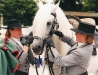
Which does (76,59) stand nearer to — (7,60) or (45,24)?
(45,24)

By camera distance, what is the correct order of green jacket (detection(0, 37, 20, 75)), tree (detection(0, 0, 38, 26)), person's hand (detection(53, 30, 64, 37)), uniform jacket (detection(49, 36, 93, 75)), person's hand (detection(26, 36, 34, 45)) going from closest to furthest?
green jacket (detection(0, 37, 20, 75)) → uniform jacket (detection(49, 36, 93, 75)) → person's hand (detection(26, 36, 34, 45)) → person's hand (detection(53, 30, 64, 37)) → tree (detection(0, 0, 38, 26))

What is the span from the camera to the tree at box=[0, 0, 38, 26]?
36.5m

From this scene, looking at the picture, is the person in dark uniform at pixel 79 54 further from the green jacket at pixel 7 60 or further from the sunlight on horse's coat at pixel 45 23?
the green jacket at pixel 7 60

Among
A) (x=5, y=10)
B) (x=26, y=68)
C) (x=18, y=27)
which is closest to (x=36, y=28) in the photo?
(x=18, y=27)

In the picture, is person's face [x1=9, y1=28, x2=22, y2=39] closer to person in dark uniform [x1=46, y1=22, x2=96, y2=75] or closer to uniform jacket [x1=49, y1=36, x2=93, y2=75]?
person in dark uniform [x1=46, y1=22, x2=96, y2=75]

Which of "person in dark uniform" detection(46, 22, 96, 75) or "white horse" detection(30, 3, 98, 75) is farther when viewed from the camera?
"white horse" detection(30, 3, 98, 75)

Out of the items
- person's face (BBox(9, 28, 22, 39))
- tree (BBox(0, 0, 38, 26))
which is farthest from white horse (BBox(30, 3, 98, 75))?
tree (BBox(0, 0, 38, 26))

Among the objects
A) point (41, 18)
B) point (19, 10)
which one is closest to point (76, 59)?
point (41, 18)

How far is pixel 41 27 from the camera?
380 centimetres

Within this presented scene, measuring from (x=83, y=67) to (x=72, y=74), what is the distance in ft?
0.57

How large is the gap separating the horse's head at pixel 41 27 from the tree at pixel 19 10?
32411 mm

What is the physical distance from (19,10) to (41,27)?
110 feet

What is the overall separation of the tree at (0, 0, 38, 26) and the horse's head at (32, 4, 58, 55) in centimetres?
3241

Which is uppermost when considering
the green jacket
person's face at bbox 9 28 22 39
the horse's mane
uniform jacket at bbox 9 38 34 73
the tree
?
the horse's mane
